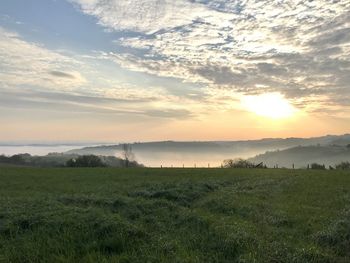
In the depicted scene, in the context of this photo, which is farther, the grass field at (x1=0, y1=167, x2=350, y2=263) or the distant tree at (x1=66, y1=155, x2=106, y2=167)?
the distant tree at (x1=66, y1=155, x2=106, y2=167)

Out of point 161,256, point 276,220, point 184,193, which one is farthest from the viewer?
point 184,193

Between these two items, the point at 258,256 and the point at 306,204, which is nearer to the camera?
the point at 258,256

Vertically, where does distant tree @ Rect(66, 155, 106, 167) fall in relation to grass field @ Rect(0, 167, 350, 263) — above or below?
above

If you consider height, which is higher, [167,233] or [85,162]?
[85,162]

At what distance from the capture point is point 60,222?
1567 cm

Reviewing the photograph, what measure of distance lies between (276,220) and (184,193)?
10.2 meters

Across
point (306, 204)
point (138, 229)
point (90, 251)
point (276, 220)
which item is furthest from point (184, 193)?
point (90, 251)

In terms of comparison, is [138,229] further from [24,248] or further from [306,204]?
[306,204]

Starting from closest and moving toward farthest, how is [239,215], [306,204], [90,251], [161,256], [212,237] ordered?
1. [161,256]
2. [90,251]
3. [212,237]
4. [239,215]
5. [306,204]

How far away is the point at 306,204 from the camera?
2461cm

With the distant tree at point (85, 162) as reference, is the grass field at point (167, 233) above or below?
below

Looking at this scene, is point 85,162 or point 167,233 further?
point 85,162

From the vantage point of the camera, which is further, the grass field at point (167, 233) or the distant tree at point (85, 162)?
the distant tree at point (85, 162)

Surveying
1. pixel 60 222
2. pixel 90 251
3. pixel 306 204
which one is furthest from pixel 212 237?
pixel 306 204
